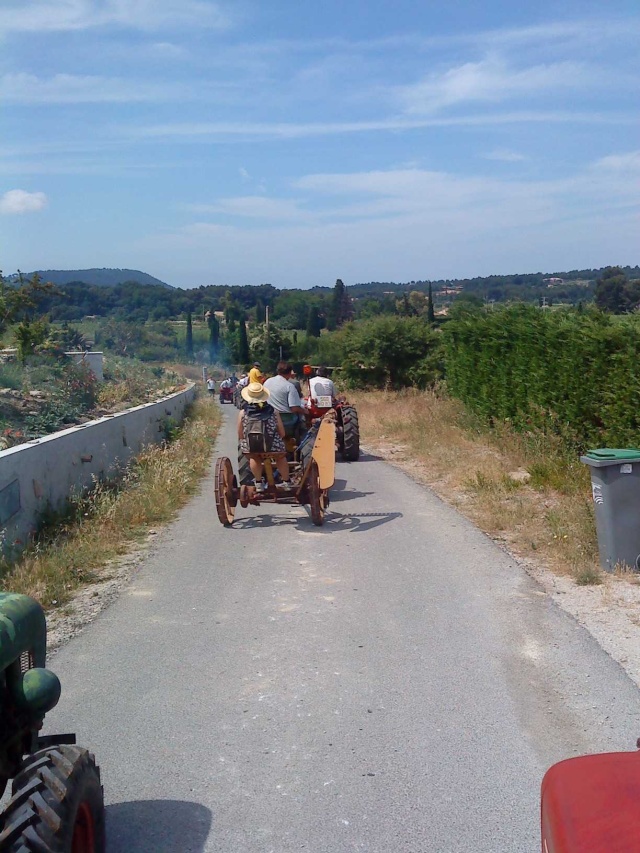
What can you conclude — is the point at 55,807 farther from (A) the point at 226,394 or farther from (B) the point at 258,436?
(A) the point at 226,394

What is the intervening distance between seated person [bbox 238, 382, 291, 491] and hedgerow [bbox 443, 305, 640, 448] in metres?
4.13

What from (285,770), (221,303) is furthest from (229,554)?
(221,303)

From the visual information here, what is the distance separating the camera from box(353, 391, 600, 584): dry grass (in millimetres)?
8750

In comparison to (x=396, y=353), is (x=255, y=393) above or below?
above

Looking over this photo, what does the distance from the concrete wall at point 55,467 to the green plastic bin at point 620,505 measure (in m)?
5.39

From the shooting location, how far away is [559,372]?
13273 millimetres

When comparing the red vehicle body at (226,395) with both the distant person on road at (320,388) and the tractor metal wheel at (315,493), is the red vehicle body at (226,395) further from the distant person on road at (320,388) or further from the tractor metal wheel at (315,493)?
the tractor metal wheel at (315,493)

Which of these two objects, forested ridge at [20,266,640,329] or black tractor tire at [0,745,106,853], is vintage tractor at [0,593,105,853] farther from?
forested ridge at [20,266,640,329]

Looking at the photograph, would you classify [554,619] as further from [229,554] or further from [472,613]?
[229,554]

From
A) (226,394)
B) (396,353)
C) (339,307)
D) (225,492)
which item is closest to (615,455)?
(225,492)

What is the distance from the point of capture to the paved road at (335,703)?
156 inches

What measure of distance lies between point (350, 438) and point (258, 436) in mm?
6449

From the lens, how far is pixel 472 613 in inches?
272

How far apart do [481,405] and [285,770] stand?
14.6 meters
